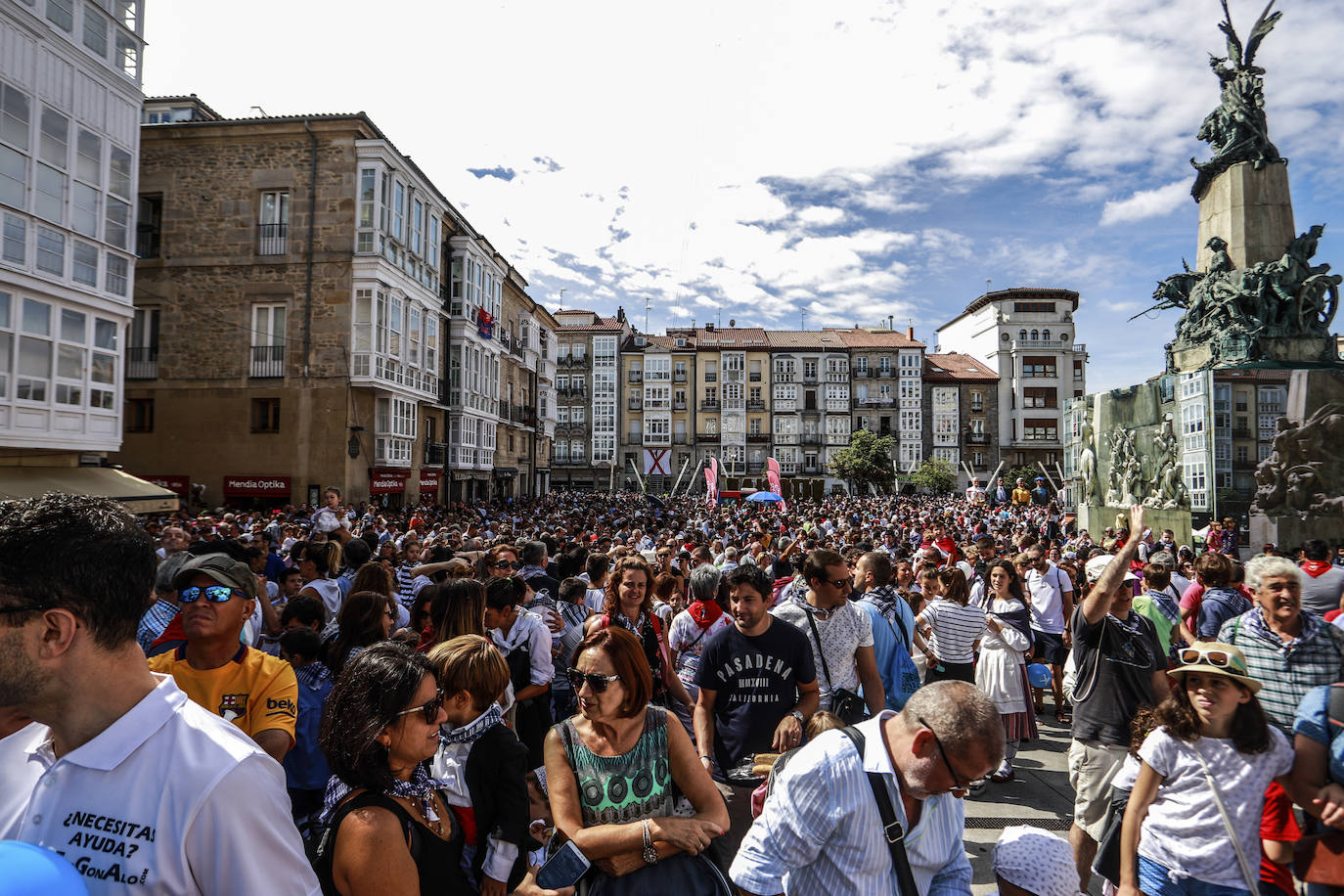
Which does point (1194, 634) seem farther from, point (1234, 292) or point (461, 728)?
point (1234, 292)

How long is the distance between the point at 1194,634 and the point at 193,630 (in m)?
6.73

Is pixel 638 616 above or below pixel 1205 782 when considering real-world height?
above

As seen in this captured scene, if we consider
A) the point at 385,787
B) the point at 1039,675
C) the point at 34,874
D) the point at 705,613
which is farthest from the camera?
the point at 1039,675

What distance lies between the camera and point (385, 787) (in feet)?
6.65

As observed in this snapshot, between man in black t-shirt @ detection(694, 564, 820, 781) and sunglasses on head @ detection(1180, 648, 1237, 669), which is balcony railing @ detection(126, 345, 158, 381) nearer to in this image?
man in black t-shirt @ detection(694, 564, 820, 781)

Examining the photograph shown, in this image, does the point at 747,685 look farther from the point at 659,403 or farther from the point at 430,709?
the point at 659,403

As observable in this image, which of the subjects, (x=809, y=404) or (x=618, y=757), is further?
(x=809, y=404)

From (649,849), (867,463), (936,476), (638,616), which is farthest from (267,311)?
(936,476)

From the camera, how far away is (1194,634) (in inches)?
228

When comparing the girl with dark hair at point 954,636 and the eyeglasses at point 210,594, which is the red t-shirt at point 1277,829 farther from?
the eyeglasses at point 210,594

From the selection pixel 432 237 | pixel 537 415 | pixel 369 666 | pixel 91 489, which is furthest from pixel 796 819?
pixel 537 415

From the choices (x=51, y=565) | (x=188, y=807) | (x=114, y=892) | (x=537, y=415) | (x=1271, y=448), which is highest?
(x=537, y=415)

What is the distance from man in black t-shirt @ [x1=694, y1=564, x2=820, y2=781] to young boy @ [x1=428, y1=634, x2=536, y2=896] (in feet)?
4.19

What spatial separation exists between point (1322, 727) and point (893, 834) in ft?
6.74
